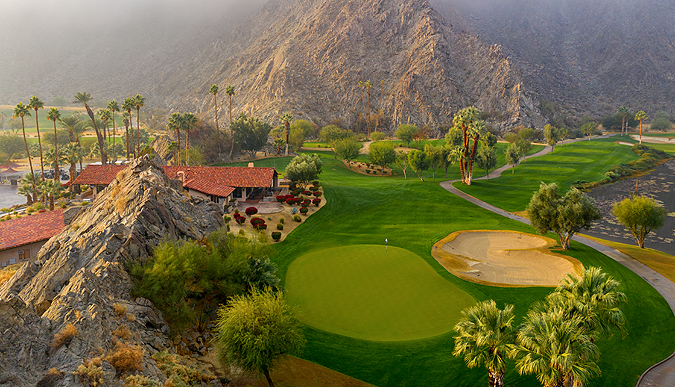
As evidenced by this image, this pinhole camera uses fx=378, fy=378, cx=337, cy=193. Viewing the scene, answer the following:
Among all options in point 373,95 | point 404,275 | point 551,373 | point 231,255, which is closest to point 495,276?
point 404,275

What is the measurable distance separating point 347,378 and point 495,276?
20557 mm

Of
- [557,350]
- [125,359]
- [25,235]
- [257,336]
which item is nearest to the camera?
[125,359]

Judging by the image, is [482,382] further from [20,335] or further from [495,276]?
[20,335]

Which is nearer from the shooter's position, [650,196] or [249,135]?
[650,196]

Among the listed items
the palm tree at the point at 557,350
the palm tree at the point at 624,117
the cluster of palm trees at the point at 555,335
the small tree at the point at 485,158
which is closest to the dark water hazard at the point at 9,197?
the cluster of palm trees at the point at 555,335

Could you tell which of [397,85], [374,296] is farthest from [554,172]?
[397,85]

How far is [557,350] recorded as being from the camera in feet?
61.9

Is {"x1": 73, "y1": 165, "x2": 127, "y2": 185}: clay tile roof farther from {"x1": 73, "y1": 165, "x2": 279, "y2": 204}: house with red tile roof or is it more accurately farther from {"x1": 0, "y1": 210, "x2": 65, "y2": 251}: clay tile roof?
{"x1": 0, "y1": 210, "x2": 65, "y2": 251}: clay tile roof

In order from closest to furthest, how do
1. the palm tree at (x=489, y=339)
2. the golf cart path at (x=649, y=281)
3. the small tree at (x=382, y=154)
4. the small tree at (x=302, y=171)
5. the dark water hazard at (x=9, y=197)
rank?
the palm tree at (x=489, y=339)
the golf cart path at (x=649, y=281)
the small tree at (x=302, y=171)
the dark water hazard at (x=9, y=197)
the small tree at (x=382, y=154)

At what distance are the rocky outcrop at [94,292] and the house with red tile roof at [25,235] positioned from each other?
10.2 metres

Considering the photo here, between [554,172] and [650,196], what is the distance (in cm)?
2076

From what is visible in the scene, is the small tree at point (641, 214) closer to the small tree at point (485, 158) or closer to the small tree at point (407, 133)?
the small tree at point (485, 158)

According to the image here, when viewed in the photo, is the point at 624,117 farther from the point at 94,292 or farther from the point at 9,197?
the point at 9,197

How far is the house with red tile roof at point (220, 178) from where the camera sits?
65188 mm
